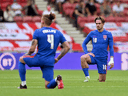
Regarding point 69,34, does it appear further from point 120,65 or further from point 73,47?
point 120,65

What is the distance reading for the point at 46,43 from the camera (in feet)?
25.9

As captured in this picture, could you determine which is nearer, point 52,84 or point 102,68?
point 52,84

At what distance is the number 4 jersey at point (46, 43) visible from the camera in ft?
25.7

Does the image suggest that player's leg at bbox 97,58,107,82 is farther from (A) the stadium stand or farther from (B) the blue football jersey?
(A) the stadium stand

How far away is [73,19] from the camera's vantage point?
83.6 ft

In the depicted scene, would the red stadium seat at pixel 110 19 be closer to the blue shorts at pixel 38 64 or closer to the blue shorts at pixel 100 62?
the blue shorts at pixel 100 62

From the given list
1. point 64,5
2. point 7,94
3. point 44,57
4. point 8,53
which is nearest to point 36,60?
point 44,57

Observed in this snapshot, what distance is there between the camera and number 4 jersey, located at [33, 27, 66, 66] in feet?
25.7

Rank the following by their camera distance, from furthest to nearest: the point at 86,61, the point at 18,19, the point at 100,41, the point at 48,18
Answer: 1. the point at 18,19
2. the point at 100,41
3. the point at 86,61
4. the point at 48,18

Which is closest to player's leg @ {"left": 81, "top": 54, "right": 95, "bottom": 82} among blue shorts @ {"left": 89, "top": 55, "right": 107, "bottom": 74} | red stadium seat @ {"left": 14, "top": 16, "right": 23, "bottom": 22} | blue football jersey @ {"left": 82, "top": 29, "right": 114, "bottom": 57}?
blue shorts @ {"left": 89, "top": 55, "right": 107, "bottom": 74}

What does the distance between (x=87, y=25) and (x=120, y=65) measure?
5.16 meters

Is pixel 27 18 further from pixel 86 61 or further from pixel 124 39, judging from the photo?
pixel 86 61

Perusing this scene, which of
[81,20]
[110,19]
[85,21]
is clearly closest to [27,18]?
[81,20]

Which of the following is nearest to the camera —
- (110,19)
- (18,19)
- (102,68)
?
(102,68)
